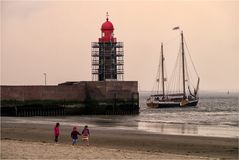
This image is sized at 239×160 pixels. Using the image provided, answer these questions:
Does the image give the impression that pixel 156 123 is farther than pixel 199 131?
Yes

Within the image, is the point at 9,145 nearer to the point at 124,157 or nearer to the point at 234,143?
the point at 124,157

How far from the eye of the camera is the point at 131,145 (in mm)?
24391

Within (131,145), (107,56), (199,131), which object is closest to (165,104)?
(107,56)

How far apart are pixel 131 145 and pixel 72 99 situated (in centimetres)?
2919

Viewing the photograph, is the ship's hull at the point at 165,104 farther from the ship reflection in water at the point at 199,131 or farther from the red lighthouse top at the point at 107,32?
the ship reflection in water at the point at 199,131

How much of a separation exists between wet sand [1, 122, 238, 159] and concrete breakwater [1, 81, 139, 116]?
56.7 feet

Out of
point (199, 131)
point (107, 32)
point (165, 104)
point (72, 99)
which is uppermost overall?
point (107, 32)

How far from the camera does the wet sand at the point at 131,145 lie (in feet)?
59.5

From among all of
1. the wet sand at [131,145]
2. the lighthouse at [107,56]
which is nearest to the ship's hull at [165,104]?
the lighthouse at [107,56]

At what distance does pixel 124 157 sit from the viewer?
55.9ft

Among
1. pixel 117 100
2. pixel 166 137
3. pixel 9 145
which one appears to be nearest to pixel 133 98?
pixel 117 100

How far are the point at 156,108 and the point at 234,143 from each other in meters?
61.9

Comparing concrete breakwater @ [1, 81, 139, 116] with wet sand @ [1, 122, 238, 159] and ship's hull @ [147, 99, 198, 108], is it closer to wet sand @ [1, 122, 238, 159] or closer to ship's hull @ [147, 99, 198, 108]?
wet sand @ [1, 122, 238, 159]

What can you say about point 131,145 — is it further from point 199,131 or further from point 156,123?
point 156,123
